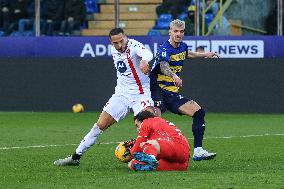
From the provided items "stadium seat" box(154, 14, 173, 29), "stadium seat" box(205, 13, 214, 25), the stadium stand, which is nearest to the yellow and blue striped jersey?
"stadium seat" box(205, 13, 214, 25)

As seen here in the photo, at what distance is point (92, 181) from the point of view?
11.8 meters

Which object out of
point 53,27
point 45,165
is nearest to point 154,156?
point 45,165

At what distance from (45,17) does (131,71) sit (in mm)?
15271

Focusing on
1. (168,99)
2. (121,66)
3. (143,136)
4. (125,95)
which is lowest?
(143,136)

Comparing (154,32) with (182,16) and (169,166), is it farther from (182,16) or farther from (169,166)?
(169,166)

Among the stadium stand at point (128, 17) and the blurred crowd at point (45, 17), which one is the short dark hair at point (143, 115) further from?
the blurred crowd at point (45, 17)

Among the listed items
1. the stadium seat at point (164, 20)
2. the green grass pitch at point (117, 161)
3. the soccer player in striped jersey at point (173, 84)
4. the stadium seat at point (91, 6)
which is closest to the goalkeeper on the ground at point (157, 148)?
the green grass pitch at point (117, 161)

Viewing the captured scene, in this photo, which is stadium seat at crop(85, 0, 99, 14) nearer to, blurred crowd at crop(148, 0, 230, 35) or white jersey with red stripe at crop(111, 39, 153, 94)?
blurred crowd at crop(148, 0, 230, 35)

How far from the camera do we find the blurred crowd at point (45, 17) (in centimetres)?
2925

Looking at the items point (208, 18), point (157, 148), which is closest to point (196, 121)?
point (157, 148)

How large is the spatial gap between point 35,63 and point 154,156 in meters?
16.0

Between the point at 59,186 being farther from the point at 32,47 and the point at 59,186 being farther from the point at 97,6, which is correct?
the point at 97,6

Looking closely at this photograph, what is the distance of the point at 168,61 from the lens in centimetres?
1478

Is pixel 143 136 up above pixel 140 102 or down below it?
below
